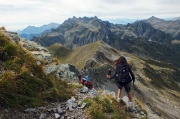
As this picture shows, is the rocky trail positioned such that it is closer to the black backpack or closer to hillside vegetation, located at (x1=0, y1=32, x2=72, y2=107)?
hillside vegetation, located at (x1=0, y1=32, x2=72, y2=107)

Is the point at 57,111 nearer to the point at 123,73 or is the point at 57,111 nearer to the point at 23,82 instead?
the point at 23,82

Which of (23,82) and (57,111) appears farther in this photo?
(57,111)

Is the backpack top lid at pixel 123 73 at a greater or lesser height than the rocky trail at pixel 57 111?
greater

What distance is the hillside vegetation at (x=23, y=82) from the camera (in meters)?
12.0

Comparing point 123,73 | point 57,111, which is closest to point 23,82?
point 57,111

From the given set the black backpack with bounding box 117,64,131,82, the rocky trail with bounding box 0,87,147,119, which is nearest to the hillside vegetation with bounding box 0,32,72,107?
the rocky trail with bounding box 0,87,147,119

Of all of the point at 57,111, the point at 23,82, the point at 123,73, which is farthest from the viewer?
the point at 123,73

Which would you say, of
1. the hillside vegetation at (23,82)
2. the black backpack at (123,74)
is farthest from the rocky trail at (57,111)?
the black backpack at (123,74)

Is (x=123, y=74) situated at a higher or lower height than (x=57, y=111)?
higher

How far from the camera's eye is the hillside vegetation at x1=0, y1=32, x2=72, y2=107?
1202 cm

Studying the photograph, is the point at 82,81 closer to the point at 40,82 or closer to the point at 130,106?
the point at 130,106

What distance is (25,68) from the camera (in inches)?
535

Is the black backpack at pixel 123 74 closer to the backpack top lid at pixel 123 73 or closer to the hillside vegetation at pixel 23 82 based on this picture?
the backpack top lid at pixel 123 73

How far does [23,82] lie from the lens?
13.0m
